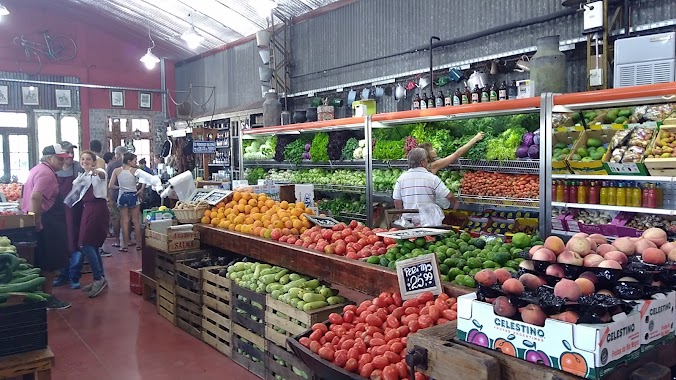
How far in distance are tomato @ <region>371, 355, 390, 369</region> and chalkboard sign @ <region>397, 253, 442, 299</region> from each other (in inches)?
23.6

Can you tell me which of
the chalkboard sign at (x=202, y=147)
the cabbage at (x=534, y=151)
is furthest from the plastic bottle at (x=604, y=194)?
the chalkboard sign at (x=202, y=147)

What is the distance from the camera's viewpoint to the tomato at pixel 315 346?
8.71 ft

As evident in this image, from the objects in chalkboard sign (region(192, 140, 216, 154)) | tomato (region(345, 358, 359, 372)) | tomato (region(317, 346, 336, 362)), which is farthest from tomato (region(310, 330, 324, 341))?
chalkboard sign (region(192, 140, 216, 154))

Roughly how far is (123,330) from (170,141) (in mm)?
9967

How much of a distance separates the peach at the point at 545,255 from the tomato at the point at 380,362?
800mm

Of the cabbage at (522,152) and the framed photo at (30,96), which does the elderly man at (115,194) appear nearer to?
the framed photo at (30,96)

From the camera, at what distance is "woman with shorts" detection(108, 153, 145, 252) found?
9336 mm

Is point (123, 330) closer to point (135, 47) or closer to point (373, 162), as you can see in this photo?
point (373, 162)

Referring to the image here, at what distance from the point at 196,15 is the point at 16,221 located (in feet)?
25.1

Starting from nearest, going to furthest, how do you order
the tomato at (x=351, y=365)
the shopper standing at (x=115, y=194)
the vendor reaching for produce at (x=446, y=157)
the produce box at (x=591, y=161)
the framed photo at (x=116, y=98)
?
the tomato at (x=351, y=365) → the produce box at (x=591, y=161) → the vendor reaching for produce at (x=446, y=157) → the shopper standing at (x=115, y=194) → the framed photo at (x=116, y=98)

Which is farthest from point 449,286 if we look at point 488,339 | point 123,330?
point 123,330

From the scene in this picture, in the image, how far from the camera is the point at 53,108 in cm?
1522

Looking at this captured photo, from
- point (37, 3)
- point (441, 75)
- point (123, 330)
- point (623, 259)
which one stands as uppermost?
point (37, 3)

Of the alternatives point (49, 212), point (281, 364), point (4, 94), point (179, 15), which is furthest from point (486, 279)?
point (4, 94)
